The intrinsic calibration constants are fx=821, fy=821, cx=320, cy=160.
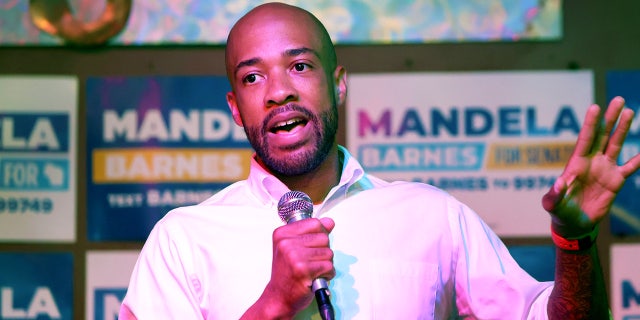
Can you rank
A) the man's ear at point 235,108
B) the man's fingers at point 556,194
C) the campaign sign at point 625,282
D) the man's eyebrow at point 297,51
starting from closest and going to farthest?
the man's fingers at point 556,194
the man's eyebrow at point 297,51
the man's ear at point 235,108
the campaign sign at point 625,282

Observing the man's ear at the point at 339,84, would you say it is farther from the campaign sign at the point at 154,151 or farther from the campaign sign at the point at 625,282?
the campaign sign at the point at 625,282

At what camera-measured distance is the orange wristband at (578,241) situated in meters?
1.39

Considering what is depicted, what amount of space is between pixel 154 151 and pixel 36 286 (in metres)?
0.74

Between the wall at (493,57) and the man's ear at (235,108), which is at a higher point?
the wall at (493,57)

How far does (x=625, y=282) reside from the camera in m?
3.32

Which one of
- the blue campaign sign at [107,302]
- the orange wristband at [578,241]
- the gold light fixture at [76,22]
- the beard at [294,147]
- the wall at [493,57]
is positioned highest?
the gold light fixture at [76,22]

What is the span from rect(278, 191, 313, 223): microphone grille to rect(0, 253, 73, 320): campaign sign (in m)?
2.20

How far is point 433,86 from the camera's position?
3375 mm

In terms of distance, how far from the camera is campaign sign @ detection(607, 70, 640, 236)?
10.9 feet

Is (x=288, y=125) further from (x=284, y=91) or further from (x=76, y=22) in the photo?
(x=76, y=22)

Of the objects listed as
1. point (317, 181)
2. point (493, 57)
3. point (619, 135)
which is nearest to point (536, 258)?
point (493, 57)

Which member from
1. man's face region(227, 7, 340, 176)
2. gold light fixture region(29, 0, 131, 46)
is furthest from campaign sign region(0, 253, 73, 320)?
man's face region(227, 7, 340, 176)

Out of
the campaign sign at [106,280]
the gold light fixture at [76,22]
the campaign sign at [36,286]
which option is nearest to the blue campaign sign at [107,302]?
the campaign sign at [106,280]

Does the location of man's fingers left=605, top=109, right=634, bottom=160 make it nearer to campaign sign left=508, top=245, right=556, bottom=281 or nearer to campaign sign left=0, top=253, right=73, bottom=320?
campaign sign left=508, top=245, right=556, bottom=281
